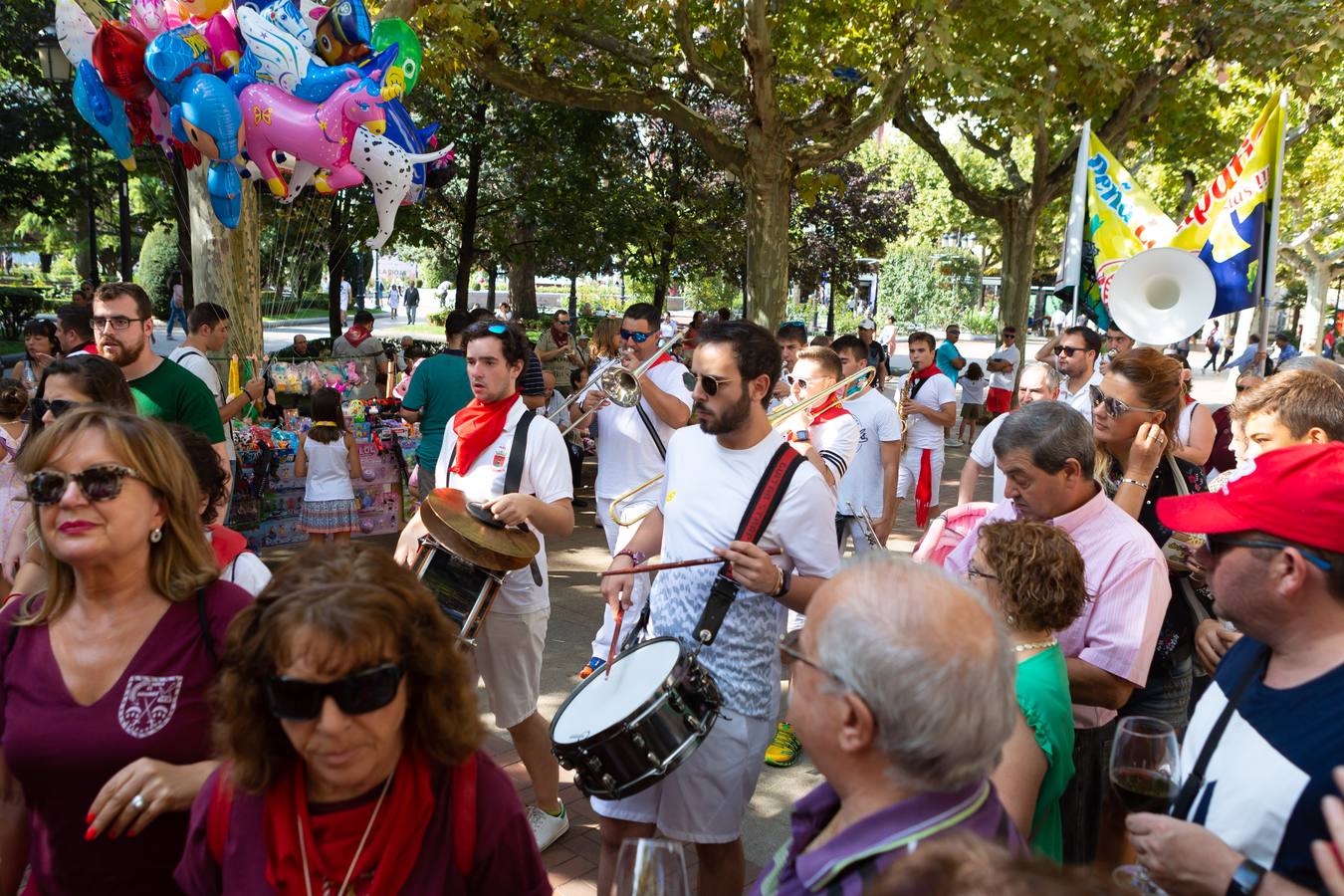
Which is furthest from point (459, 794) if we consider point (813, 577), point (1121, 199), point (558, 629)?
point (1121, 199)

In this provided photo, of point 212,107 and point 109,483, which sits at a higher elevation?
point 212,107

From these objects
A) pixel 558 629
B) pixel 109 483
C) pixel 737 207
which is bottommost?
pixel 558 629

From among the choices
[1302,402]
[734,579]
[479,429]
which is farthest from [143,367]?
[1302,402]

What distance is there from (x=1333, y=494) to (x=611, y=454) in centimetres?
448

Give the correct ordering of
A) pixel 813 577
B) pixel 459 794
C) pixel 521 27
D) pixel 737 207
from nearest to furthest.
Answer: pixel 459 794 → pixel 813 577 → pixel 521 27 → pixel 737 207

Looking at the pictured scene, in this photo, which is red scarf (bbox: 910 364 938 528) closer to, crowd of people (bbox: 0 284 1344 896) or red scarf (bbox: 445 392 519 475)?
crowd of people (bbox: 0 284 1344 896)

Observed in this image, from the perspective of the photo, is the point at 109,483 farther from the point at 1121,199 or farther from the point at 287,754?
the point at 1121,199

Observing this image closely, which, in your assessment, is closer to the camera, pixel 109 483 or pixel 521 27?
pixel 109 483

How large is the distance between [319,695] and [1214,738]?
170cm

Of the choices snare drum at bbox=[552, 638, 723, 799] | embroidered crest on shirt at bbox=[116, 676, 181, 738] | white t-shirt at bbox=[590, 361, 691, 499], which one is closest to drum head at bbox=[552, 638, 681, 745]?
snare drum at bbox=[552, 638, 723, 799]

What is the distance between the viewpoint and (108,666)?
6.95 feet

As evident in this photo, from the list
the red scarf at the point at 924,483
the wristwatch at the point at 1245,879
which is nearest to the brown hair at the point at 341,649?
the wristwatch at the point at 1245,879

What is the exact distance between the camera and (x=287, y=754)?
1802 millimetres

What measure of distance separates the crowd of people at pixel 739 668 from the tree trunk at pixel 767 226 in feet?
27.4
